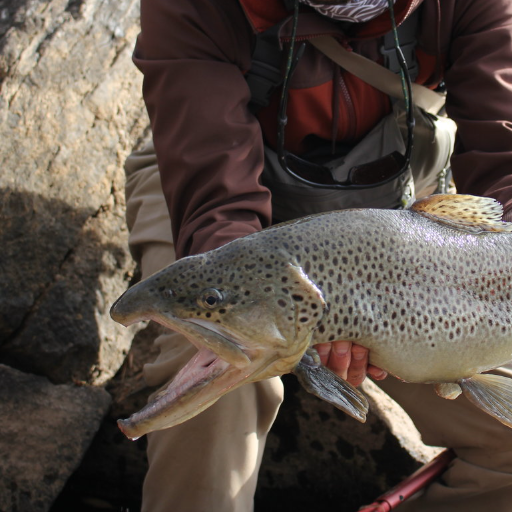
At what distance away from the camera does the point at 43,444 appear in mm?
3145

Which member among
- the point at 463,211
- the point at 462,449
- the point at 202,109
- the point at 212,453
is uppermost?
the point at 202,109

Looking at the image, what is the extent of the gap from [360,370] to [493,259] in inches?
22.9

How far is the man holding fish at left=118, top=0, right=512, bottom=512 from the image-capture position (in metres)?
2.74

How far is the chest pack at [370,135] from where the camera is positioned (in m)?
3.02

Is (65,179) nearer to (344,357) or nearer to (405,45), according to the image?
(405,45)

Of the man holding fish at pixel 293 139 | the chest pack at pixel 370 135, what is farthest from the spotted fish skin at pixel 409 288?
the chest pack at pixel 370 135

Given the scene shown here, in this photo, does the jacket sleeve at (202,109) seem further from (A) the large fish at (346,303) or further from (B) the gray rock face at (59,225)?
(B) the gray rock face at (59,225)

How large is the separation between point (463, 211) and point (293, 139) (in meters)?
1.05

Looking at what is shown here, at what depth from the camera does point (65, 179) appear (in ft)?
12.6

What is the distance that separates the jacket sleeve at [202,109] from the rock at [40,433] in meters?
0.98

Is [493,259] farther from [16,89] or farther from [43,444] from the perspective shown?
[16,89]

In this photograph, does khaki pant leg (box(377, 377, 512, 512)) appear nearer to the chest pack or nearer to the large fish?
the large fish

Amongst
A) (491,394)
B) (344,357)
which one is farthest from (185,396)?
(491,394)

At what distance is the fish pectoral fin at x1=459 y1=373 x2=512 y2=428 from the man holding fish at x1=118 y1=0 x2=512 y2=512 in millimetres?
619
